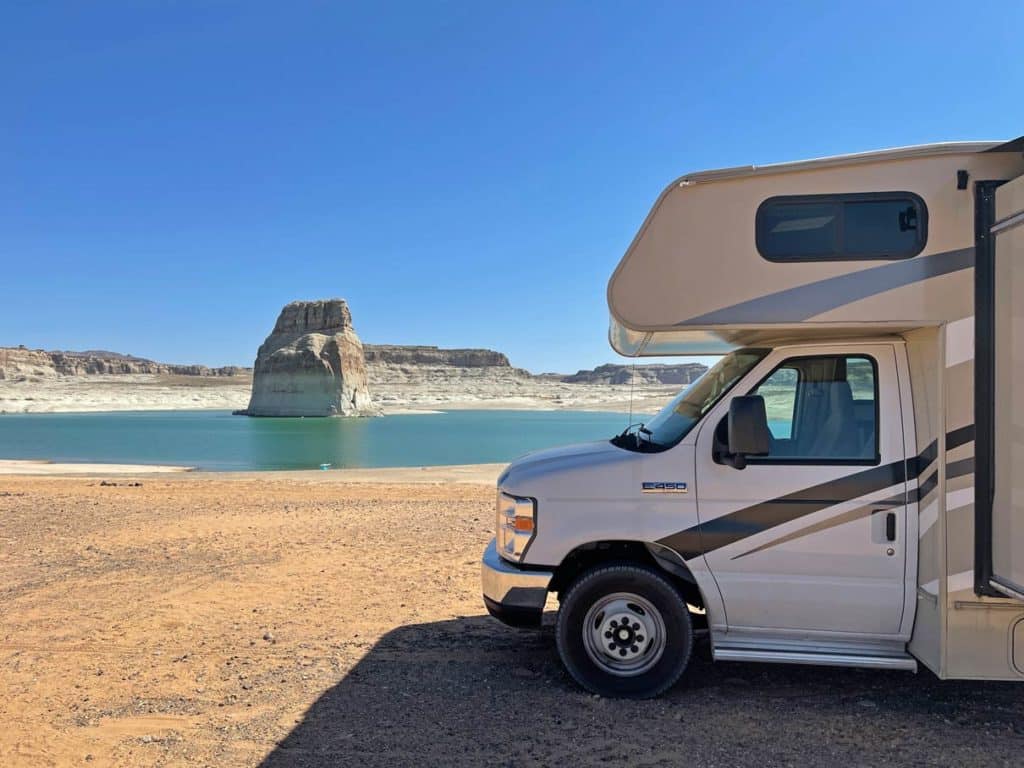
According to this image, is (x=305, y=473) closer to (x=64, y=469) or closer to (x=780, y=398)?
(x=64, y=469)

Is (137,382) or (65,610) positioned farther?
(137,382)

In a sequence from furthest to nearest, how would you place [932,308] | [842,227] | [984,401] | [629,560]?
[629,560], [842,227], [932,308], [984,401]

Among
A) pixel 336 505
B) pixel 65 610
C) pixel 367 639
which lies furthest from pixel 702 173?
pixel 336 505

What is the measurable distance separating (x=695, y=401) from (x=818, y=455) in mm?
874

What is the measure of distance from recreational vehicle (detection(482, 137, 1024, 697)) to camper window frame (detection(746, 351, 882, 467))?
1cm

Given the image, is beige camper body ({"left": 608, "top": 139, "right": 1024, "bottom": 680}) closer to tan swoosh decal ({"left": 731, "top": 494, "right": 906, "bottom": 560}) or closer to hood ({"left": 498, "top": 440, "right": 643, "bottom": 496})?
tan swoosh decal ({"left": 731, "top": 494, "right": 906, "bottom": 560})

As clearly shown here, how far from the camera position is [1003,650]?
4191 mm

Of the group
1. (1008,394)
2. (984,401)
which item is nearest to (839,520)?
(984,401)

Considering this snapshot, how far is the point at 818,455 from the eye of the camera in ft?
14.9

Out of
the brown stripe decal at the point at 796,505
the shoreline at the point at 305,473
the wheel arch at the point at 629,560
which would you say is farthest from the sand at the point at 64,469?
the brown stripe decal at the point at 796,505

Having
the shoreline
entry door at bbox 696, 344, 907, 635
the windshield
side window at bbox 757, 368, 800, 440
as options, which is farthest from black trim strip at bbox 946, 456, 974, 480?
the shoreline

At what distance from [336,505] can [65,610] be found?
7.27 meters

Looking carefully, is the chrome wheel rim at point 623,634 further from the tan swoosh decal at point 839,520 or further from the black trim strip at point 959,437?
the black trim strip at point 959,437

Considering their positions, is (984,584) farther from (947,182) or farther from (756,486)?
(947,182)
